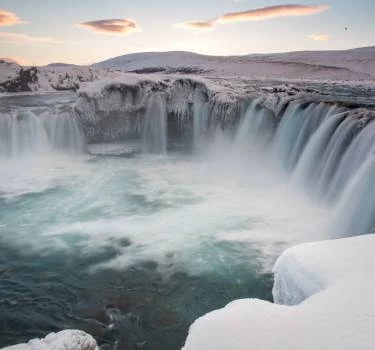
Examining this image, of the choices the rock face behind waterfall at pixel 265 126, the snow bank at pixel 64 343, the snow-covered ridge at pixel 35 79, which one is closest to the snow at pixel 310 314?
the snow bank at pixel 64 343

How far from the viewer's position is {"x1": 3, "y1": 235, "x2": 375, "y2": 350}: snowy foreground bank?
2579mm

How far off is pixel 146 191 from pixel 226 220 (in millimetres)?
3574

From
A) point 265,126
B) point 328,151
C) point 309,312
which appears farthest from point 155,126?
point 309,312

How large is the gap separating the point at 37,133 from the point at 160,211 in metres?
8.91

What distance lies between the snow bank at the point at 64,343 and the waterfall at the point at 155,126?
13.9 meters

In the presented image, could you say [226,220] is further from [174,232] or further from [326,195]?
[326,195]

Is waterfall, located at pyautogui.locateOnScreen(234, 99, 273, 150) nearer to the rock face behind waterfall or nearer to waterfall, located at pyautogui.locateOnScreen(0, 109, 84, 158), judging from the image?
the rock face behind waterfall

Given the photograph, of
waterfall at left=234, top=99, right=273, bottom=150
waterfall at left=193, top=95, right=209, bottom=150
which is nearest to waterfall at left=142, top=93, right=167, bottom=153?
waterfall at left=193, top=95, right=209, bottom=150

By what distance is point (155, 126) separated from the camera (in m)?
17.8

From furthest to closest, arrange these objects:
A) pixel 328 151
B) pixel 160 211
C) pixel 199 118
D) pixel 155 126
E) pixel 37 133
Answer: pixel 155 126, pixel 199 118, pixel 37 133, pixel 328 151, pixel 160 211

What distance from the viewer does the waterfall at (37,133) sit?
1667 centimetres

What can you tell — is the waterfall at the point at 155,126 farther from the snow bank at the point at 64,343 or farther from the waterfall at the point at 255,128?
the snow bank at the point at 64,343

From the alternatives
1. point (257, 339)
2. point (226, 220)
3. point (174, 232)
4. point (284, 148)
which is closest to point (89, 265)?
point (174, 232)

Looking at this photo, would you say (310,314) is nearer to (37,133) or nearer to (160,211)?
(160,211)
